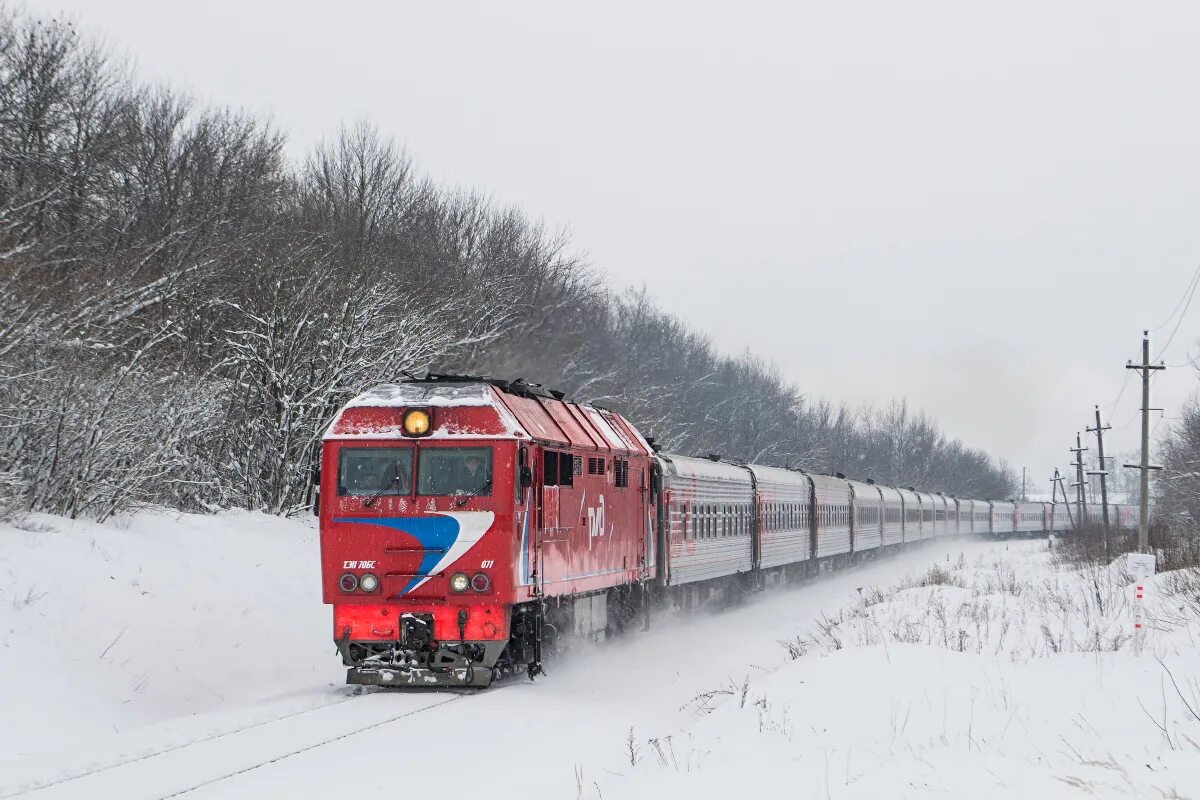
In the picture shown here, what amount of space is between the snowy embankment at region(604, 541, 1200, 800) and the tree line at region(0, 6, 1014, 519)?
8.96 metres

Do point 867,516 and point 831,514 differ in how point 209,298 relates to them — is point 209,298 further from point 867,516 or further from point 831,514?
point 867,516

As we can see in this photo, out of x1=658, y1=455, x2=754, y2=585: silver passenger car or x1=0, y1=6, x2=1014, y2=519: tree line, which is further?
x1=658, y1=455, x2=754, y2=585: silver passenger car

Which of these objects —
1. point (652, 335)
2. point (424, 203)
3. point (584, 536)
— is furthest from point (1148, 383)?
point (652, 335)

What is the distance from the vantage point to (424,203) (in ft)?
Answer: 145

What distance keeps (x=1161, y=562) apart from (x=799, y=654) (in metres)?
→ 17.1

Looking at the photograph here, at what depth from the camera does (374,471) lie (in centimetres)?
1356

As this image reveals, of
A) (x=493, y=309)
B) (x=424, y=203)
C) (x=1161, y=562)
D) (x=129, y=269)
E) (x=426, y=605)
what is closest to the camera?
(x=426, y=605)

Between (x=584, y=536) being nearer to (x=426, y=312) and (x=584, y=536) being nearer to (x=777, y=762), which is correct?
(x=777, y=762)

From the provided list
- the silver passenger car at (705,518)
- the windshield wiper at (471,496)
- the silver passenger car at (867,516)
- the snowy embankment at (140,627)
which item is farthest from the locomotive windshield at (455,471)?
the silver passenger car at (867,516)

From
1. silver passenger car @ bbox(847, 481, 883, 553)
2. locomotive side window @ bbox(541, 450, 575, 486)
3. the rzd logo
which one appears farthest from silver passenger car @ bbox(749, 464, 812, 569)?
locomotive side window @ bbox(541, 450, 575, 486)

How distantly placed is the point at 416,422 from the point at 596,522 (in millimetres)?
4005

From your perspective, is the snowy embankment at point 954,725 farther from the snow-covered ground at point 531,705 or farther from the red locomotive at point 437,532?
the red locomotive at point 437,532

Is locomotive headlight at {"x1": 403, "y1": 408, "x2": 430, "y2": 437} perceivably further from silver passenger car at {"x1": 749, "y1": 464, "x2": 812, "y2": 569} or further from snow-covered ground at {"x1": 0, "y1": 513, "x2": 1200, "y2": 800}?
silver passenger car at {"x1": 749, "y1": 464, "x2": 812, "y2": 569}

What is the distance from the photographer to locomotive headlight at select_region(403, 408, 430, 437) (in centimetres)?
1348
